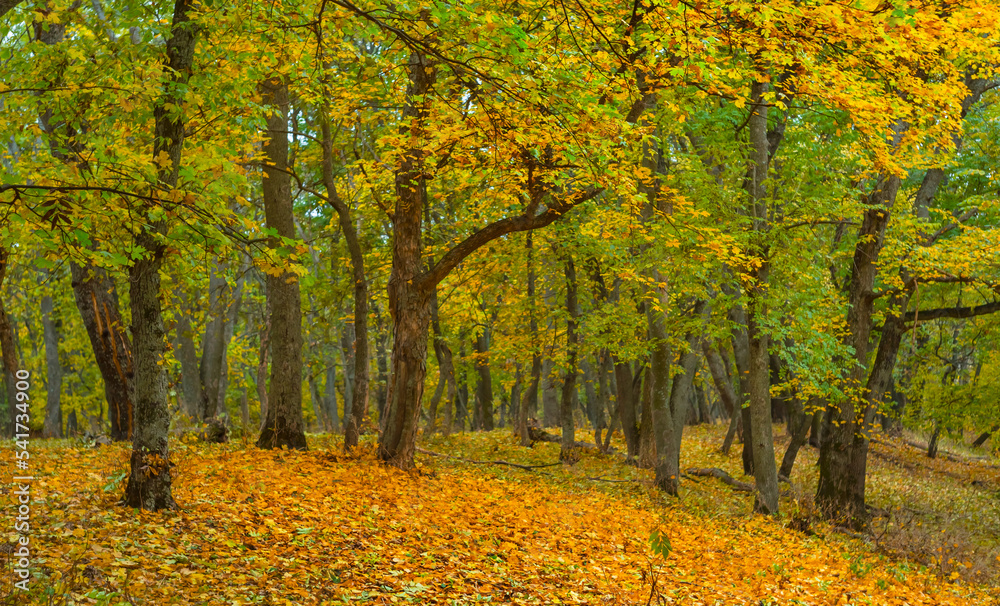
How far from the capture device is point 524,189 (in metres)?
9.83

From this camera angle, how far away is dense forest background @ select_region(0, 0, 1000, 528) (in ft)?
18.8

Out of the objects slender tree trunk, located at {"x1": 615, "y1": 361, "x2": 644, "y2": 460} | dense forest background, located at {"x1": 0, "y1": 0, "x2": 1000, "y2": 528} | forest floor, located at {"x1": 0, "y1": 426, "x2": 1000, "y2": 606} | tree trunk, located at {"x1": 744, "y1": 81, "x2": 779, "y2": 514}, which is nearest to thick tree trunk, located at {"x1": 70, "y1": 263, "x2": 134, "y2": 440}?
dense forest background, located at {"x1": 0, "y1": 0, "x2": 1000, "y2": 528}

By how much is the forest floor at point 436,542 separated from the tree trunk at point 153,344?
300 mm

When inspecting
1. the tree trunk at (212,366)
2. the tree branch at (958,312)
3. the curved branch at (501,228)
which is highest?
the curved branch at (501,228)

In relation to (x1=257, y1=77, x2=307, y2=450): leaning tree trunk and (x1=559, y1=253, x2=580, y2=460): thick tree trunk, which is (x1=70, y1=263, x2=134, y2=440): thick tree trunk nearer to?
(x1=257, y1=77, x2=307, y2=450): leaning tree trunk

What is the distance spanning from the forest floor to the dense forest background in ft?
2.64

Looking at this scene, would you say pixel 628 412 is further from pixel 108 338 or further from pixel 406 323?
pixel 108 338

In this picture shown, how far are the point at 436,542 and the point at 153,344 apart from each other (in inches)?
136

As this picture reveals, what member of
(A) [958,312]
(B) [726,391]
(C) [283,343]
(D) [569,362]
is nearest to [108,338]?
(C) [283,343]

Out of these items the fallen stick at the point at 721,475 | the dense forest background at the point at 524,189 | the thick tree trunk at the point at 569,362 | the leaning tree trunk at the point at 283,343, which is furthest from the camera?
the fallen stick at the point at 721,475

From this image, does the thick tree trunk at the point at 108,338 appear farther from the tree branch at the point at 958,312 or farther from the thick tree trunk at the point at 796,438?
the thick tree trunk at the point at 796,438

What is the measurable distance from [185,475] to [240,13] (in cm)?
522

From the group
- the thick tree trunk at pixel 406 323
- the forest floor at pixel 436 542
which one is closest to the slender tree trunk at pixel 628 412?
the forest floor at pixel 436 542

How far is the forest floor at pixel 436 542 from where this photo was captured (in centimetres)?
533
